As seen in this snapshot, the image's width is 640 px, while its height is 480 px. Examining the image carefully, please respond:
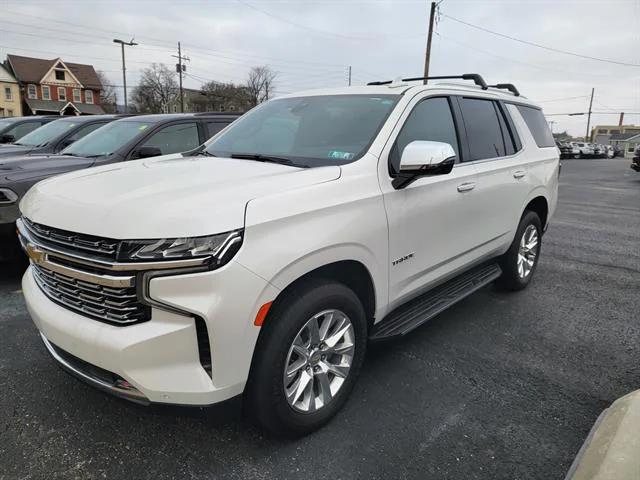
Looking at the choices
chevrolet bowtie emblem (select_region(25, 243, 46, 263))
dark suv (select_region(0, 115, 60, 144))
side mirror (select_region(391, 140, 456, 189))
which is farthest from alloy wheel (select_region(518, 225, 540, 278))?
dark suv (select_region(0, 115, 60, 144))

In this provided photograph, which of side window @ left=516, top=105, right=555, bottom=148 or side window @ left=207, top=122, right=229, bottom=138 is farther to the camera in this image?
side window @ left=207, top=122, right=229, bottom=138

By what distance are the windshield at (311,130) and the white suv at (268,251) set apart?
0.05 feet

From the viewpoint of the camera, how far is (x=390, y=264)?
Answer: 2785mm

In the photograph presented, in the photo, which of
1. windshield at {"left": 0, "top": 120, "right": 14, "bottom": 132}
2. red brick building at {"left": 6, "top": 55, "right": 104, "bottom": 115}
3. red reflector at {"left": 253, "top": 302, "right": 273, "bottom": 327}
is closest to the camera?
red reflector at {"left": 253, "top": 302, "right": 273, "bottom": 327}

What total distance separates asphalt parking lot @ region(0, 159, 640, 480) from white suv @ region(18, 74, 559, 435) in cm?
26

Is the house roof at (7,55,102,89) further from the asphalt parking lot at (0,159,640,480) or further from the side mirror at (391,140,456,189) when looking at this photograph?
the side mirror at (391,140,456,189)

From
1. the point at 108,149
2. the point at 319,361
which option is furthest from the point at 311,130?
the point at 108,149

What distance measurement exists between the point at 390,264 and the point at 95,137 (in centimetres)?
500

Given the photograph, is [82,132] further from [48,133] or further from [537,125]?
[537,125]

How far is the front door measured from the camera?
2.80 metres

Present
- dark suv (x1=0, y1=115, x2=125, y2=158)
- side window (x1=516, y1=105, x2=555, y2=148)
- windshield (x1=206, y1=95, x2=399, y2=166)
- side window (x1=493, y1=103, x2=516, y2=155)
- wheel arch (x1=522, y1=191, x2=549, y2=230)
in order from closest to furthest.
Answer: windshield (x1=206, y1=95, x2=399, y2=166) → side window (x1=493, y1=103, x2=516, y2=155) → wheel arch (x1=522, y1=191, x2=549, y2=230) → side window (x1=516, y1=105, x2=555, y2=148) → dark suv (x1=0, y1=115, x2=125, y2=158)

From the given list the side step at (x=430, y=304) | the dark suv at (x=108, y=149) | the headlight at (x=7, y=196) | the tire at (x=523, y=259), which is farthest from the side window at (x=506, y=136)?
the headlight at (x=7, y=196)

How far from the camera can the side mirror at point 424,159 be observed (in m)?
2.59

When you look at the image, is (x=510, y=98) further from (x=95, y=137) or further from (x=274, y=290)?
(x=95, y=137)
